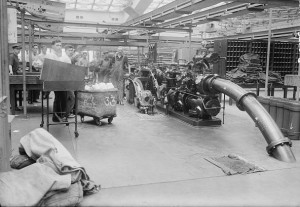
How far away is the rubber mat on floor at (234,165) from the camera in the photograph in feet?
14.0

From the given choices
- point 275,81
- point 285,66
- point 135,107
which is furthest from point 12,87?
point 285,66

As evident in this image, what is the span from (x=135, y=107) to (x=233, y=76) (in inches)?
133

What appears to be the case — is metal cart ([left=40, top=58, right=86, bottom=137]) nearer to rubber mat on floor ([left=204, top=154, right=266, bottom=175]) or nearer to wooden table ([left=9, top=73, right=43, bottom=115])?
wooden table ([left=9, top=73, right=43, bottom=115])

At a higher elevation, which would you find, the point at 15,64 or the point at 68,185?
the point at 15,64

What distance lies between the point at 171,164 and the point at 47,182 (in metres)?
1.93

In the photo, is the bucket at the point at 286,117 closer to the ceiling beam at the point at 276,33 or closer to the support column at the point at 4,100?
the support column at the point at 4,100

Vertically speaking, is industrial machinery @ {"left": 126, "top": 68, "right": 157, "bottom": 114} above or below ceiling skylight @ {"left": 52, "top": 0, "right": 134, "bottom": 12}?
below

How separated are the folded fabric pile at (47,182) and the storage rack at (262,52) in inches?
306

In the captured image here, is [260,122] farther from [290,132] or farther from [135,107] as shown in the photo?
[135,107]

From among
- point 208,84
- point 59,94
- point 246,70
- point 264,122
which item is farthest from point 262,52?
point 59,94

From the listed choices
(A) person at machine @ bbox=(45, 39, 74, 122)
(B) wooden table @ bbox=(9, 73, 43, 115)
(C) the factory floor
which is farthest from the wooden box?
(B) wooden table @ bbox=(9, 73, 43, 115)

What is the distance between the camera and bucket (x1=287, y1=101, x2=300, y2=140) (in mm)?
5959

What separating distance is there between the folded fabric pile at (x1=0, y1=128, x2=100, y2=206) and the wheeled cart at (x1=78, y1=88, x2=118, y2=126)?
291cm

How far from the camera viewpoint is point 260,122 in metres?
5.18
